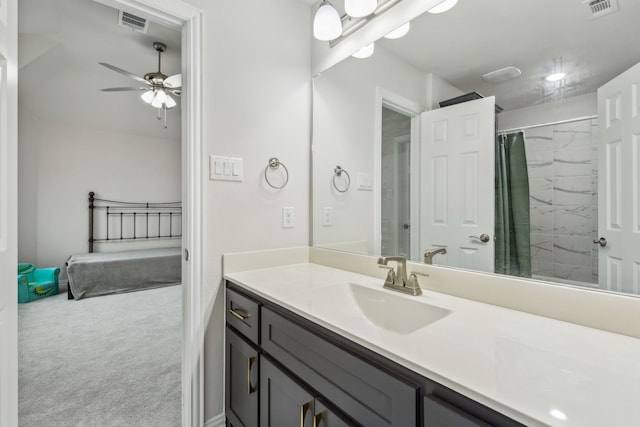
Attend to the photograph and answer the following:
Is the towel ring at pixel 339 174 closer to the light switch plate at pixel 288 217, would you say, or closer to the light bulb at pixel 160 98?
the light switch plate at pixel 288 217

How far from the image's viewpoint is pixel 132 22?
2.14m

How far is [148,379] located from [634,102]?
2625mm

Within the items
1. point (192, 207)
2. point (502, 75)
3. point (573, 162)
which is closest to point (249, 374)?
point (192, 207)

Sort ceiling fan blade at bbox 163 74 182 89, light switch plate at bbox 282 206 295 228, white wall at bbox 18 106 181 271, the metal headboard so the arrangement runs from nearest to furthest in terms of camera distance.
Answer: light switch plate at bbox 282 206 295 228 → ceiling fan blade at bbox 163 74 182 89 → white wall at bbox 18 106 181 271 → the metal headboard

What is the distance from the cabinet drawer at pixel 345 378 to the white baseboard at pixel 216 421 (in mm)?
717

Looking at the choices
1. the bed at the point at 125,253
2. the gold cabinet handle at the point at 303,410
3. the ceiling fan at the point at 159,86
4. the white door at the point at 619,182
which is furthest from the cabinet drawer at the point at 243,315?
the bed at the point at 125,253

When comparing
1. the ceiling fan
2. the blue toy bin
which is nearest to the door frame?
the ceiling fan

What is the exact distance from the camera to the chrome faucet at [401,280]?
1.10 metres

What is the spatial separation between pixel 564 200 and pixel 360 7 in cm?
119

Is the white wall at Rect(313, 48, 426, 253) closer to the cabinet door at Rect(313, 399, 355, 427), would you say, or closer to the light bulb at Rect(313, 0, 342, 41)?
the light bulb at Rect(313, 0, 342, 41)

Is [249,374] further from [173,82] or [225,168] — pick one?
[173,82]

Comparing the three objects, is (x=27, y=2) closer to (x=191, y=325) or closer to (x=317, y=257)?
(x=191, y=325)

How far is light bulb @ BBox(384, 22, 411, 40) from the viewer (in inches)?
51.5

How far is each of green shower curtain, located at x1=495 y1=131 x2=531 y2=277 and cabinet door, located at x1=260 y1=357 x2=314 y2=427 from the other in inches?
31.7
